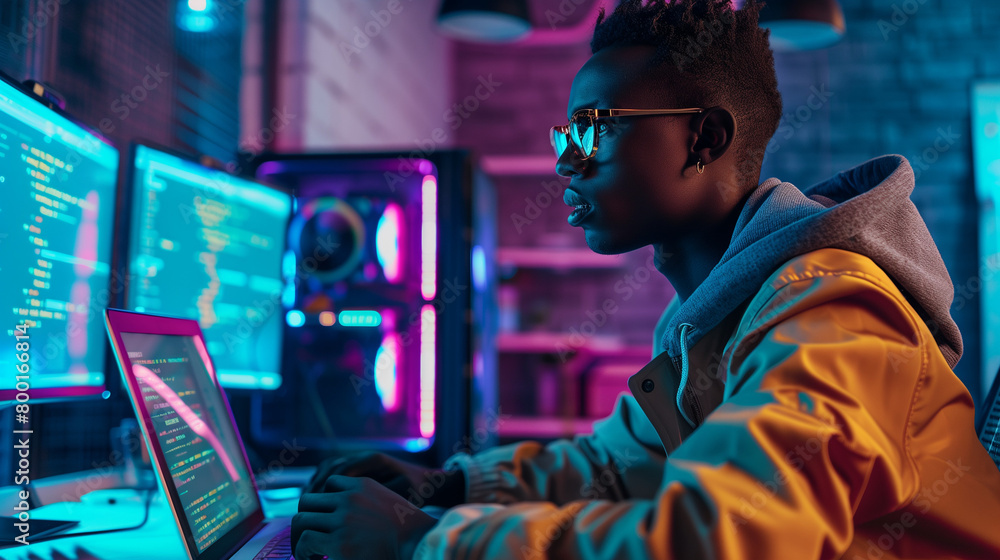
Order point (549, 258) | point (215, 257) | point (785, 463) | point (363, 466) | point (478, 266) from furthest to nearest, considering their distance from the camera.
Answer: point (549, 258), point (478, 266), point (215, 257), point (363, 466), point (785, 463)

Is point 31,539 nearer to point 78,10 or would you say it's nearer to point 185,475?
point 185,475

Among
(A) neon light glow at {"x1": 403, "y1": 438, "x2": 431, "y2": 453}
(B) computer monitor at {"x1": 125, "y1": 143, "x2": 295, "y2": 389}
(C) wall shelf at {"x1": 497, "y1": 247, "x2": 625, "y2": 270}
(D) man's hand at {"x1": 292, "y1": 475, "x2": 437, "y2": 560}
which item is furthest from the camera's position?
(C) wall shelf at {"x1": 497, "y1": 247, "x2": 625, "y2": 270}

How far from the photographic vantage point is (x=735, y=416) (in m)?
0.55

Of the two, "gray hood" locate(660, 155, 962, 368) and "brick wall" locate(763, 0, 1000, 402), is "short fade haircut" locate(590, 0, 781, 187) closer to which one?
"gray hood" locate(660, 155, 962, 368)

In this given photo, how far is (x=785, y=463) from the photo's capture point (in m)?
0.52

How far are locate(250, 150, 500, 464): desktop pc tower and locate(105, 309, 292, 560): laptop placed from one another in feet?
2.19

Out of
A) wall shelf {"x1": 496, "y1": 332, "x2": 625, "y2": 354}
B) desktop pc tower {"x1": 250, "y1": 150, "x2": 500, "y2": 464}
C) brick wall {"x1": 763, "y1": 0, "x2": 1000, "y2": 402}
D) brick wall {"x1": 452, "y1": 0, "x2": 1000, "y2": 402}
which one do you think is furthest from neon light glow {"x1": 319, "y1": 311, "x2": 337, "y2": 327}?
brick wall {"x1": 763, "y1": 0, "x2": 1000, "y2": 402}

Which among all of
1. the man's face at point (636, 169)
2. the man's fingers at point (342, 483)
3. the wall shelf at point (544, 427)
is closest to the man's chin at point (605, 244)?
the man's face at point (636, 169)

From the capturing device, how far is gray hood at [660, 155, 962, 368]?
707 millimetres

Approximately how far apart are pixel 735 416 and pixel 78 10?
4.61 feet

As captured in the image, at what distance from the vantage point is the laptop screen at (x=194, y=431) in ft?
2.43

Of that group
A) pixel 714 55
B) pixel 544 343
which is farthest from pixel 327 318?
pixel 544 343

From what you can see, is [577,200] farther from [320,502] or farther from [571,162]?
[320,502]

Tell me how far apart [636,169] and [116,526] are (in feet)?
2.70
